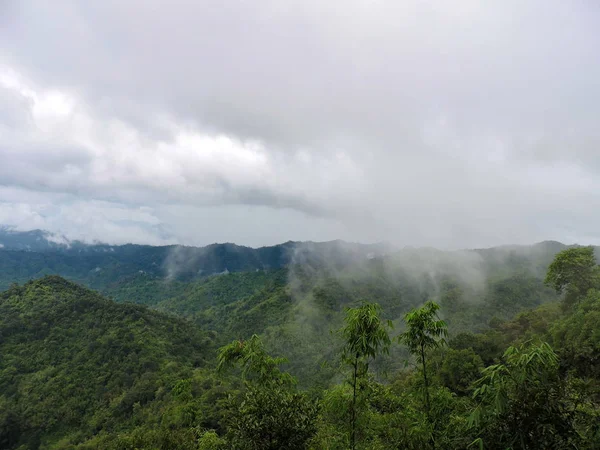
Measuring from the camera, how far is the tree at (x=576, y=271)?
51156mm

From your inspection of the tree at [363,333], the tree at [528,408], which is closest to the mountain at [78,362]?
the tree at [363,333]

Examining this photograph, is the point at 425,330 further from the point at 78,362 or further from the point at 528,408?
the point at 78,362

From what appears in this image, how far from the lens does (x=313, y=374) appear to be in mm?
127438

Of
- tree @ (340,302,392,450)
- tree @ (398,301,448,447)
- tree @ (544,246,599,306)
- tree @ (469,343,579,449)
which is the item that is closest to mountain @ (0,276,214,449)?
tree @ (398,301,448,447)

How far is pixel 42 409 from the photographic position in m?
77.2

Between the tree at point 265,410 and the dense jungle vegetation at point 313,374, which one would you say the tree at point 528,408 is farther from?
the tree at point 265,410

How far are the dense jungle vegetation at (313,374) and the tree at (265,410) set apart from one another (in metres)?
0.05

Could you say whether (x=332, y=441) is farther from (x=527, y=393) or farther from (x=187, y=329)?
(x=187, y=329)

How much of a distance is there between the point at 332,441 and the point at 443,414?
4.00 meters

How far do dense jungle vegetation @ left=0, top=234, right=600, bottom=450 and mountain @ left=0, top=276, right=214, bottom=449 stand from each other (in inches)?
15.3

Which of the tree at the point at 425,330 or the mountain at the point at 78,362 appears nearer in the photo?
the tree at the point at 425,330

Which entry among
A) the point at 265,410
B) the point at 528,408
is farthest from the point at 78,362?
the point at 528,408

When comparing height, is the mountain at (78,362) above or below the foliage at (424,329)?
below

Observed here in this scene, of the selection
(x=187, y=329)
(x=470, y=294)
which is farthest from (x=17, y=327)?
(x=470, y=294)
